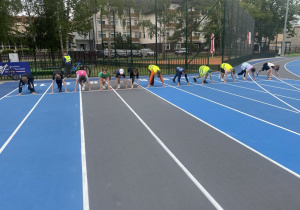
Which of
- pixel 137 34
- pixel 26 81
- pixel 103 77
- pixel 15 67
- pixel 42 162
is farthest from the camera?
pixel 137 34

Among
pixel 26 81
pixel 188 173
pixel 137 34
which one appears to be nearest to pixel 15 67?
pixel 26 81

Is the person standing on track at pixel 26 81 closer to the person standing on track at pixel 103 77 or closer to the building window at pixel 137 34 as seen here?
the person standing on track at pixel 103 77

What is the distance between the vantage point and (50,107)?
9.32 metres

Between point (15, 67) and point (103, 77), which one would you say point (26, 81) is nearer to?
point (103, 77)

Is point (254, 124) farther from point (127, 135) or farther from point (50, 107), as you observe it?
point (50, 107)

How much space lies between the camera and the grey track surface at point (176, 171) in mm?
3488

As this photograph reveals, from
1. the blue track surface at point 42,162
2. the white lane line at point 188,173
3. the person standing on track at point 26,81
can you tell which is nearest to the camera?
the white lane line at point 188,173

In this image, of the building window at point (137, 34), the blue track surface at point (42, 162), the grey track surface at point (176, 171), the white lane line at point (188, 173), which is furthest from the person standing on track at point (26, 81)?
the building window at point (137, 34)

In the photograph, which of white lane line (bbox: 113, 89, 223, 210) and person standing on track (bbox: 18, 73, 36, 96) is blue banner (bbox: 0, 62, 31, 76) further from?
white lane line (bbox: 113, 89, 223, 210)

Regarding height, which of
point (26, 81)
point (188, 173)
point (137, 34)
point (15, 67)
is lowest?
point (188, 173)

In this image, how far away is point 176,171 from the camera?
4.32 m

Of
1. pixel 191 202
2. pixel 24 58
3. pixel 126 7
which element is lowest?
pixel 191 202

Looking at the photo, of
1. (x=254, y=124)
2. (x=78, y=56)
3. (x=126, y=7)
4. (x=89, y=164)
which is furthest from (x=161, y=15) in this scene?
(x=89, y=164)

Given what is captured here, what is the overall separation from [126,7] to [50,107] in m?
23.1
